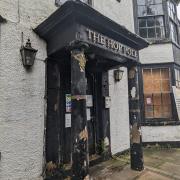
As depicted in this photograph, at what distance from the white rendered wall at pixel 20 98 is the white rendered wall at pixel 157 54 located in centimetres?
473

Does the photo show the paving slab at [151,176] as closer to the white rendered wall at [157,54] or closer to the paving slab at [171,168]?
the paving slab at [171,168]

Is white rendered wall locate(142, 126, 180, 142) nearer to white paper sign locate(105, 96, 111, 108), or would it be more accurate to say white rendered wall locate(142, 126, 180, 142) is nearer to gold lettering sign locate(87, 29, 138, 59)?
white paper sign locate(105, 96, 111, 108)

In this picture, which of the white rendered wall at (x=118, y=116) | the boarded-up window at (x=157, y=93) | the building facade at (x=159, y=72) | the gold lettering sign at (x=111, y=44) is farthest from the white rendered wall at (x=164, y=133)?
the gold lettering sign at (x=111, y=44)

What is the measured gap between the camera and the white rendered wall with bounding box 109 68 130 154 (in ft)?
20.2

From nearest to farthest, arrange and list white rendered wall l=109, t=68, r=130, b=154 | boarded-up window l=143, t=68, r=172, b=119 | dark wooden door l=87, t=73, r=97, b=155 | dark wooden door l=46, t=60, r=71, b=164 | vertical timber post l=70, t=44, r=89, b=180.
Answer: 1. vertical timber post l=70, t=44, r=89, b=180
2. dark wooden door l=46, t=60, r=71, b=164
3. dark wooden door l=87, t=73, r=97, b=155
4. white rendered wall l=109, t=68, r=130, b=154
5. boarded-up window l=143, t=68, r=172, b=119

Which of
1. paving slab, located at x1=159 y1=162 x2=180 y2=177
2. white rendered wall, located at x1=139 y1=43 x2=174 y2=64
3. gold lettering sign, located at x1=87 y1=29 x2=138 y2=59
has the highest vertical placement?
white rendered wall, located at x1=139 y1=43 x2=174 y2=64

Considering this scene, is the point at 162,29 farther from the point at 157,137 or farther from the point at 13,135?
the point at 13,135

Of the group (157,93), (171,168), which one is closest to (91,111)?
(171,168)

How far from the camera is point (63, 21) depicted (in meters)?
3.74

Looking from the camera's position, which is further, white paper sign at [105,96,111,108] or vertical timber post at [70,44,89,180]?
white paper sign at [105,96,111,108]

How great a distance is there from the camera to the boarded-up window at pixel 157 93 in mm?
7629

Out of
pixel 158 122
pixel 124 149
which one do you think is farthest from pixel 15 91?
pixel 158 122

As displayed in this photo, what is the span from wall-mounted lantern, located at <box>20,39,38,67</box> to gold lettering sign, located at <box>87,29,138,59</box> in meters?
1.13

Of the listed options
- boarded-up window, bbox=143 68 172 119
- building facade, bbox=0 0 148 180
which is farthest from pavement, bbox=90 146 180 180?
boarded-up window, bbox=143 68 172 119
